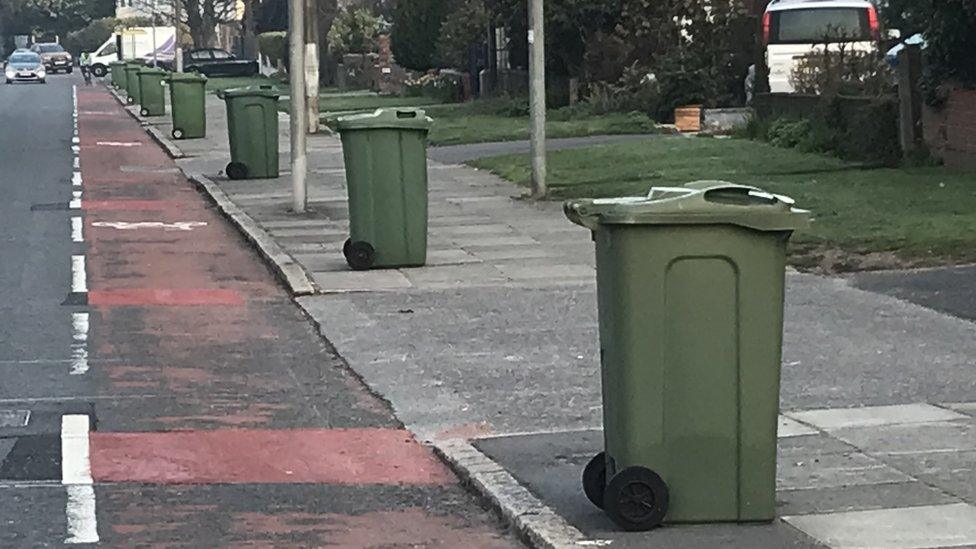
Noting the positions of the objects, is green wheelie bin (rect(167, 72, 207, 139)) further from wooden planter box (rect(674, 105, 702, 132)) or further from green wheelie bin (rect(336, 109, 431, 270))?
green wheelie bin (rect(336, 109, 431, 270))

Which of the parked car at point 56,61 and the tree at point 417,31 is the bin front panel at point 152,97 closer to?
the tree at point 417,31

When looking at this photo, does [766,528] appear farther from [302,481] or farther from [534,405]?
[534,405]

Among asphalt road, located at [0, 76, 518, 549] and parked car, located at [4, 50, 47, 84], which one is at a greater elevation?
parked car, located at [4, 50, 47, 84]

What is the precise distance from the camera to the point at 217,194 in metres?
21.5

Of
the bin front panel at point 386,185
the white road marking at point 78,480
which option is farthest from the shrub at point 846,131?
the white road marking at point 78,480

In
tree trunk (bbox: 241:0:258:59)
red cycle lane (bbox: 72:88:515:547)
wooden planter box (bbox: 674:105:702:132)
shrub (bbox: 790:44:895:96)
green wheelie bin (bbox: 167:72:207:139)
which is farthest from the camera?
tree trunk (bbox: 241:0:258:59)

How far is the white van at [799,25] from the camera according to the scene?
27.4m

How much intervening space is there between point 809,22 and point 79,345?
1857cm

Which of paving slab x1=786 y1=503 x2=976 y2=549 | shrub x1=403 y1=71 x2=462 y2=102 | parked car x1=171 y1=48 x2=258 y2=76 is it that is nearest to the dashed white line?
paving slab x1=786 y1=503 x2=976 y2=549

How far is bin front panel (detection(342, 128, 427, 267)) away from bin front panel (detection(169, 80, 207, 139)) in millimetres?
19895

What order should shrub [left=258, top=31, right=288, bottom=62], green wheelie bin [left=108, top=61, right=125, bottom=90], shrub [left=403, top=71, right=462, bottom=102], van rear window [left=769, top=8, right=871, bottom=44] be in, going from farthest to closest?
shrub [left=258, top=31, right=288, bottom=62] < green wheelie bin [left=108, top=61, right=125, bottom=90] < shrub [left=403, top=71, right=462, bottom=102] < van rear window [left=769, top=8, right=871, bottom=44]

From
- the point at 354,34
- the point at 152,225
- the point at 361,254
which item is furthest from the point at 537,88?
the point at 354,34

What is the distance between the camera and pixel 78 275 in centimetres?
1482

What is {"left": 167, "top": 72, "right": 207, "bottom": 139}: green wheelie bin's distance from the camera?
33.7 meters
